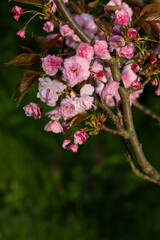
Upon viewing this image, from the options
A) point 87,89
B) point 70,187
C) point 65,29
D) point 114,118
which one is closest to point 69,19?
point 65,29

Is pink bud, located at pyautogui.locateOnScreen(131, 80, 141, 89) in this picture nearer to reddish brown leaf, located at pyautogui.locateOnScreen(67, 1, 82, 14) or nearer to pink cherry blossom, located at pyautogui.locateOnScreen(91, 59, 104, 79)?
pink cherry blossom, located at pyautogui.locateOnScreen(91, 59, 104, 79)

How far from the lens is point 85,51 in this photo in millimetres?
771

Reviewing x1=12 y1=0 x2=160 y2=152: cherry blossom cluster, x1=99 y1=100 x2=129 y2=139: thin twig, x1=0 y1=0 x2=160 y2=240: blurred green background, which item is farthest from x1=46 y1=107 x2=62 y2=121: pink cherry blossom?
x1=0 y1=0 x2=160 y2=240: blurred green background

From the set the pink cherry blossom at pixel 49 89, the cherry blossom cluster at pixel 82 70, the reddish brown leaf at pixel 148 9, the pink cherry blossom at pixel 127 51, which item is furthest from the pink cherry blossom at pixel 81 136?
the reddish brown leaf at pixel 148 9

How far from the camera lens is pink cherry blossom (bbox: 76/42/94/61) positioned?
77cm

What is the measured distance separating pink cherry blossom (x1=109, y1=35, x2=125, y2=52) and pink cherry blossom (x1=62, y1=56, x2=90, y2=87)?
0.12 metres

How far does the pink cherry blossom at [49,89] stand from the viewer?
771mm

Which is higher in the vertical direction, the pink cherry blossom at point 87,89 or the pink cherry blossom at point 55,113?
the pink cherry blossom at point 87,89

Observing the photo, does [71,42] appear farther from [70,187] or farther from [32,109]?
[70,187]

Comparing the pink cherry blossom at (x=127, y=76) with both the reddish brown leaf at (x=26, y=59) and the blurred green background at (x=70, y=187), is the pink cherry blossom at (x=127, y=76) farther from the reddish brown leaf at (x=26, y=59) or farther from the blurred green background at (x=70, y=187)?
the blurred green background at (x=70, y=187)

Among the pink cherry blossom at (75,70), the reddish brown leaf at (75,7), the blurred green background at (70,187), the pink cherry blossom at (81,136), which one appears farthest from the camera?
the blurred green background at (70,187)

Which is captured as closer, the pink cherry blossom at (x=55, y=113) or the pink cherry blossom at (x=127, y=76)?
the pink cherry blossom at (x=55, y=113)

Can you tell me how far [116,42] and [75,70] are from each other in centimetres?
17

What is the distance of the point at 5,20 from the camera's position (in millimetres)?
4195
